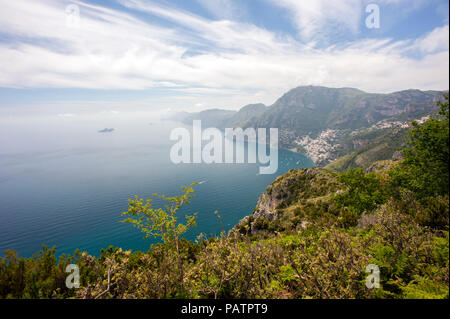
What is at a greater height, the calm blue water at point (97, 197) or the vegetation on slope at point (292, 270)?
the vegetation on slope at point (292, 270)

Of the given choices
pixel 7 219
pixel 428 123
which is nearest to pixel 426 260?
pixel 428 123

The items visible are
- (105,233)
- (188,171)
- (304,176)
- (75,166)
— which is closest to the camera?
(304,176)

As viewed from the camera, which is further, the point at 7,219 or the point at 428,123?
the point at 7,219

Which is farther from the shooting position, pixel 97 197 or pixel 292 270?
pixel 97 197

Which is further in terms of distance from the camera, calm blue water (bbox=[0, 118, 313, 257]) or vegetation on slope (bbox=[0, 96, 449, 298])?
calm blue water (bbox=[0, 118, 313, 257])

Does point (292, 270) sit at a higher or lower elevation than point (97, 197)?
higher

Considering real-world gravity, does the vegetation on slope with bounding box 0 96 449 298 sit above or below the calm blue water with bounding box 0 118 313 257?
above

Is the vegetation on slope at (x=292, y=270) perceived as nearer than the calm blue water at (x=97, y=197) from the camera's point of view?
Yes

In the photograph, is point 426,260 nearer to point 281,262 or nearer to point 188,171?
point 281,262

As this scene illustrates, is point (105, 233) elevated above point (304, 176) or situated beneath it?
situated beneath
